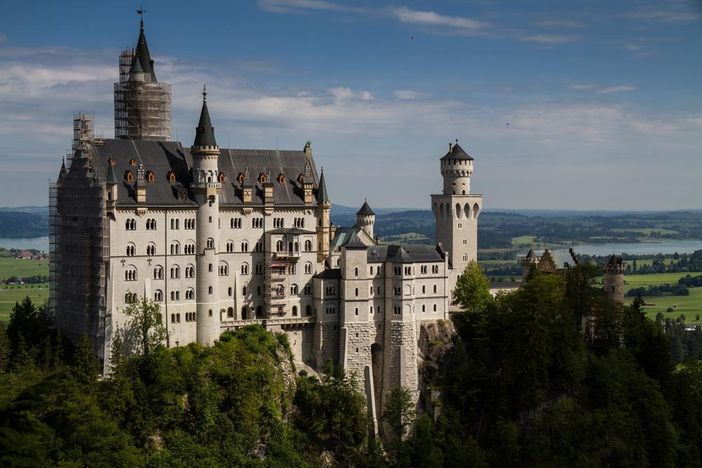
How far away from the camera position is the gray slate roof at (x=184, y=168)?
94125mm

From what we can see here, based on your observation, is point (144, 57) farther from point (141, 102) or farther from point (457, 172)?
point (457, 172)

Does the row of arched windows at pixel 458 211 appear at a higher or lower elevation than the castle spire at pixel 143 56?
lower

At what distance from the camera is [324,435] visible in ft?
318

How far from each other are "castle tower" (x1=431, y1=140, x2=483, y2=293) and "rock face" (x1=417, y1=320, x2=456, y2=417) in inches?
390

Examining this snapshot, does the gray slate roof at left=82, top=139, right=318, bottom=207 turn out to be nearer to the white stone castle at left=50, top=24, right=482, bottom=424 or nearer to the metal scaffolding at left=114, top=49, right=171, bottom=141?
the white stone castle at left=50, top=24, right=482, bottom=424

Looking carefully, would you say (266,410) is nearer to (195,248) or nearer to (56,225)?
(195,248)

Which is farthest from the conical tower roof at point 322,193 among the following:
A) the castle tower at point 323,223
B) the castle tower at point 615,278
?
the castle tower at point 615,278

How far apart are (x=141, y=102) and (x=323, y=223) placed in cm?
2312

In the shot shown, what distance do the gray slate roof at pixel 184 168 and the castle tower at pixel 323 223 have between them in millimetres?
1790

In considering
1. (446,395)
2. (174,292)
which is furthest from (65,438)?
(446,395)

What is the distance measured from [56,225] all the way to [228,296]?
18.6 m

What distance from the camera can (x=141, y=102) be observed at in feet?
347

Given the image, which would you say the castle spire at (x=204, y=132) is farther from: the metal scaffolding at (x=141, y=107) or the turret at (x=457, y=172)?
the turret at (x=457, y=172)

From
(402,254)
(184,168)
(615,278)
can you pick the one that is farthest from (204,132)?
(615,278)
